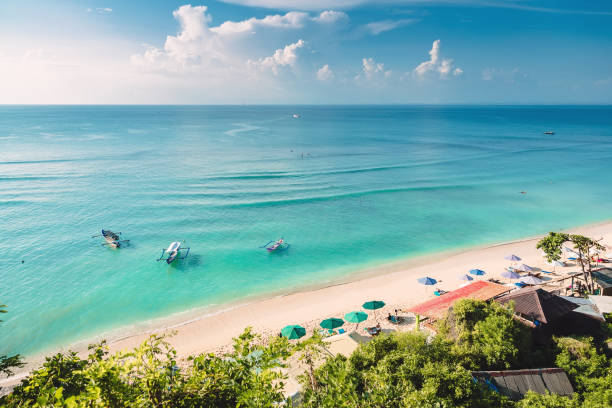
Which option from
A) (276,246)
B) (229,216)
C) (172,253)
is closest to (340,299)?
(276,246)

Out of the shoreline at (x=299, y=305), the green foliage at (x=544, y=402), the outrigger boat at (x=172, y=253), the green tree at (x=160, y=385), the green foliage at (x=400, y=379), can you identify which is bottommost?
the shoreline at (x=299, y=305)

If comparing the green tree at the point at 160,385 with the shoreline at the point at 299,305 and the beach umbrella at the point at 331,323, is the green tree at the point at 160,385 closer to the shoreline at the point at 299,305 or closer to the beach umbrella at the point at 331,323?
the beach umbrella at the point at 331,323

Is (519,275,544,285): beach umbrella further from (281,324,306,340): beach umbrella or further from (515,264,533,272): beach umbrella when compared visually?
(281,324,306,340): beach umbrella

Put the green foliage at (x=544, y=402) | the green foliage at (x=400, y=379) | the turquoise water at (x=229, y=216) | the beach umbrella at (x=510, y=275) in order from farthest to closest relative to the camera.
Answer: the turquoise water at (x=229, y=216)
the beach umbrella at (x=510, y=275)
the green foliage at (x=544, y=402)
the green foliage at (x=400, y=379)

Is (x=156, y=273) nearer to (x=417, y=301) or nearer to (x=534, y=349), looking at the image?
(x=417, y=301)

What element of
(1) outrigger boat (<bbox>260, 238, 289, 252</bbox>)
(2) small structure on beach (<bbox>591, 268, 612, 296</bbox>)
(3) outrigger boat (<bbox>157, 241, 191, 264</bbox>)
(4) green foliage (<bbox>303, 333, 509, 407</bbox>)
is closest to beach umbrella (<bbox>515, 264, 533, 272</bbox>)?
(2) small structure on beach (<bbox>591, 268, 612, 296</bbox>)

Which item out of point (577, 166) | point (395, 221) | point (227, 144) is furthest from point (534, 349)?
point (227, 144)

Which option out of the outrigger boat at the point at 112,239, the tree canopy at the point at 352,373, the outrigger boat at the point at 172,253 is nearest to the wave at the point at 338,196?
the outrigger boat at the point at 172,253
